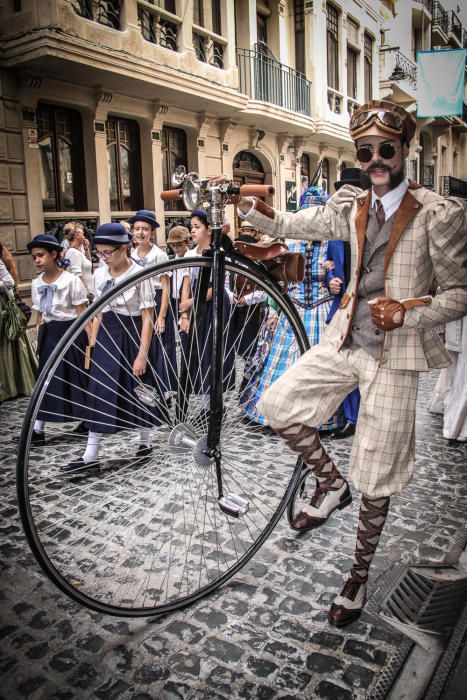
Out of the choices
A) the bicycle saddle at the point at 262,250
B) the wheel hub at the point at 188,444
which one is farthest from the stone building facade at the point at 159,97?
the wheel hub at the point at 188,444

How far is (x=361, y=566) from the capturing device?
8.22ft

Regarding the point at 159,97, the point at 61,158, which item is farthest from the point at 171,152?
the point at 61,158

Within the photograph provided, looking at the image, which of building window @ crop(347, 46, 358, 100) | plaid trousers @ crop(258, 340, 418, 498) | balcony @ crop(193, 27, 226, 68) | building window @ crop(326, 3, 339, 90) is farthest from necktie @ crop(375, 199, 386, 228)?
building window @ crop(347, 46, 358, 100)

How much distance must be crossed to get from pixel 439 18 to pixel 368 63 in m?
10.1

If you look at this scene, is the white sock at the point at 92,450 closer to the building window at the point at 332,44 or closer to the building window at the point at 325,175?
the building window at the point at 332,44

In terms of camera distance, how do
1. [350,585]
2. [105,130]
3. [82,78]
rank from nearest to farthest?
1. [350,585]
2. [82,78]
3. [105,130]

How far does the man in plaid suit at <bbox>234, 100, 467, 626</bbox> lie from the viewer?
7.44 feet

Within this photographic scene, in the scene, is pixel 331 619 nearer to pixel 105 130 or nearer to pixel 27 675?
pixel 27 675

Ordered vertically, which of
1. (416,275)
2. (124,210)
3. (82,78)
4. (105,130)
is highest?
(82,78)

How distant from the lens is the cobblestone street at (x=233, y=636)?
6.90ft

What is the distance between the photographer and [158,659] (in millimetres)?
2236

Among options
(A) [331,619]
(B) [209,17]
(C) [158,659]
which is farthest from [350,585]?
(B) [209,17]

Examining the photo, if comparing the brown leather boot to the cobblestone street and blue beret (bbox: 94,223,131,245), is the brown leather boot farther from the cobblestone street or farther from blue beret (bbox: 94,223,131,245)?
blue beret (bbox: 94,223,131,245)

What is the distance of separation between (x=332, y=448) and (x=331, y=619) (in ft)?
7.43
